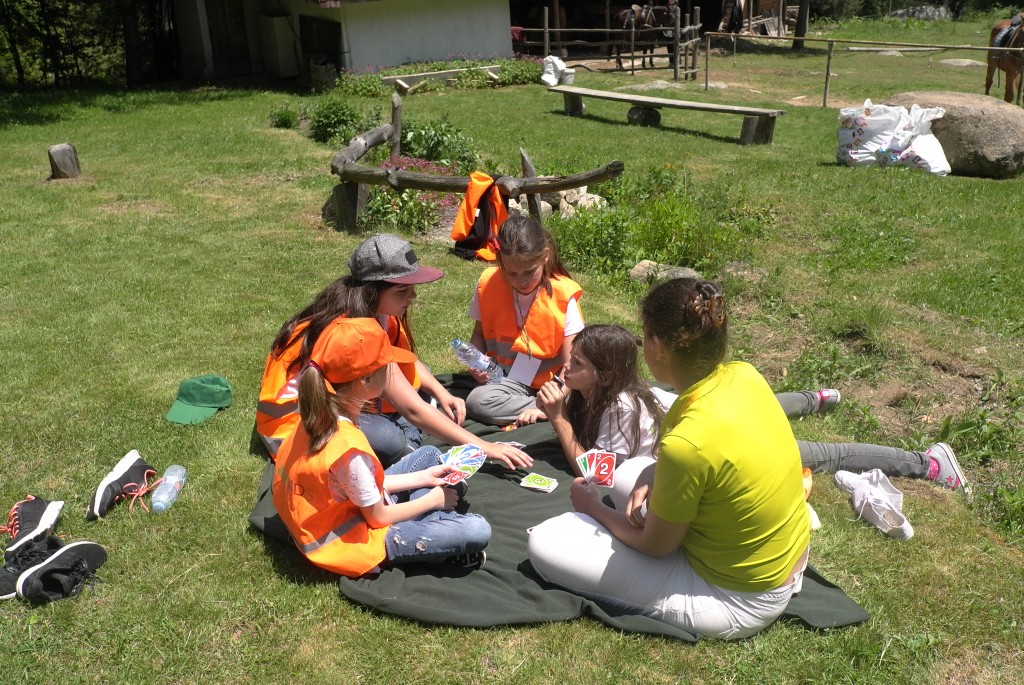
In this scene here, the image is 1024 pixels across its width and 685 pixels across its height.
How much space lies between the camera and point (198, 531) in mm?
4055

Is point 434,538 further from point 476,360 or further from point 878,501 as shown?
point 878,501

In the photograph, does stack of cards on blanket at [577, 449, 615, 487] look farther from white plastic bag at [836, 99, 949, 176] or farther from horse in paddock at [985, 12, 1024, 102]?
horse in paddock at [985, 12, 1024, 102]

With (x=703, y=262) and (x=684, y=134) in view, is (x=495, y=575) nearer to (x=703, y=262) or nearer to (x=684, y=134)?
(x=703, y=262)

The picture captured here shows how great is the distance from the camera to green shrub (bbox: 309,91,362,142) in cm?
1345

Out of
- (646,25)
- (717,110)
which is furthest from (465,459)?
(646,25)

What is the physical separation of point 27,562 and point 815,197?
9174mm

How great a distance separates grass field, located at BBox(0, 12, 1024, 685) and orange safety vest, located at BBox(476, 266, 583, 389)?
99 cm

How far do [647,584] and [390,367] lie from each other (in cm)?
161

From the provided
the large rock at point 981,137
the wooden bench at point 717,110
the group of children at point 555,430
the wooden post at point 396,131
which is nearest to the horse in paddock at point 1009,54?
the wooden bench at point 717,110

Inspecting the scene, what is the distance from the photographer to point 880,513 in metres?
4.14

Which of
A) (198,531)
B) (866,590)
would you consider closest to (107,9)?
(198,531)

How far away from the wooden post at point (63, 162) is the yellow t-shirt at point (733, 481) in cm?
1078

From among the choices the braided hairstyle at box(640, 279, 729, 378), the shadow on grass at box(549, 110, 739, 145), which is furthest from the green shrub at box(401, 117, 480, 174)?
the braided hairstyle at box(640, 279, 729, 378)

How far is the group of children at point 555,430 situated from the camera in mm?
2936
